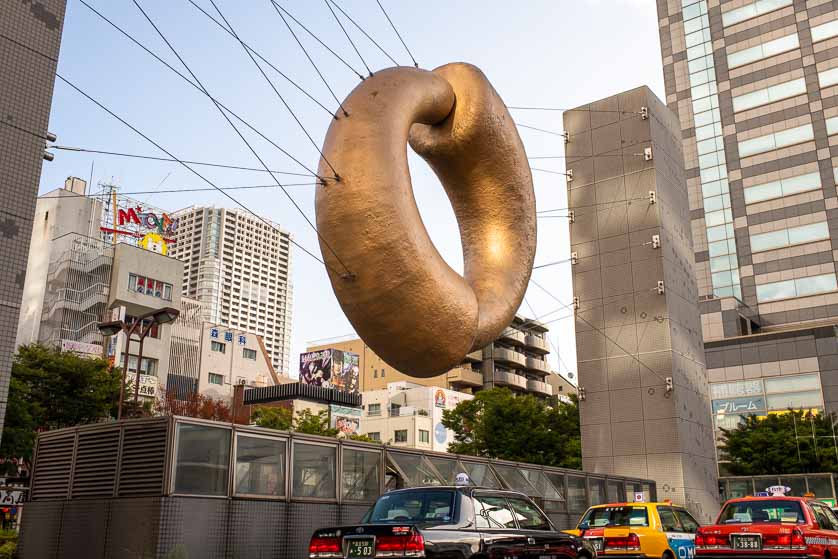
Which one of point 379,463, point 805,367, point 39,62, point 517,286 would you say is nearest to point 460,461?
point 379,463

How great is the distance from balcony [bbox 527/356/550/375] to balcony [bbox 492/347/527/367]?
2.55m

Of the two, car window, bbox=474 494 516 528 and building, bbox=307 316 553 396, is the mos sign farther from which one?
car window, bbox=474 494 516 528

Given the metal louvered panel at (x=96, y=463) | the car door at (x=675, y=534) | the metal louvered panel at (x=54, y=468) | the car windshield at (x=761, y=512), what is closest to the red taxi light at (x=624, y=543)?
the car door at (x=675, y=534)

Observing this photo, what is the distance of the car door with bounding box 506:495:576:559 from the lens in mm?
8992

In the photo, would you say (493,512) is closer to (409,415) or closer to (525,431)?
(525,431)

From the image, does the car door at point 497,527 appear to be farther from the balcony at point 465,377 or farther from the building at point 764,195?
the balcony at point 465,377

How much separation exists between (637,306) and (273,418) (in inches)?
1388

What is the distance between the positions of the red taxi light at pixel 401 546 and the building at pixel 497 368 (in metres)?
72.8

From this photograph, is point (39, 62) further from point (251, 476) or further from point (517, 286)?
point (251, 476)

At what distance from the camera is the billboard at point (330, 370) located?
74125 millimetres

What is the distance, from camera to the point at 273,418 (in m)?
54.8

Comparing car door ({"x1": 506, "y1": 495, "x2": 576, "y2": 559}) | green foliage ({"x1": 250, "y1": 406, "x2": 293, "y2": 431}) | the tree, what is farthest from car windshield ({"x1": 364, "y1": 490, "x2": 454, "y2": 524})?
the tree

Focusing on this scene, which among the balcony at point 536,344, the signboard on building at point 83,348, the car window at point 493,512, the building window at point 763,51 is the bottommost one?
the car window at point 493,512

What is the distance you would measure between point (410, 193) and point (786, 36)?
265 ft
